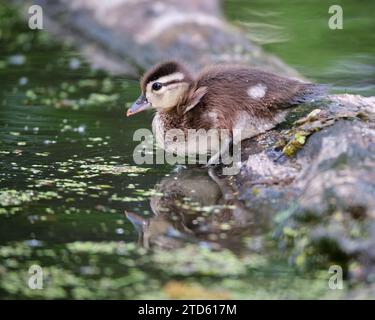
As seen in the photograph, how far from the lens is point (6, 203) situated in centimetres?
557

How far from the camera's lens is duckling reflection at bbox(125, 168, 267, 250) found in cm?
493

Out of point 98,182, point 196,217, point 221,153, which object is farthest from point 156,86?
point 196,217

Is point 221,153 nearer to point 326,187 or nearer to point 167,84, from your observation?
point 167,84

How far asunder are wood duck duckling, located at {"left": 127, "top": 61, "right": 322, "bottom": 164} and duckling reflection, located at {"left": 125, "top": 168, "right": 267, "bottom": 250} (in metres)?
0.49

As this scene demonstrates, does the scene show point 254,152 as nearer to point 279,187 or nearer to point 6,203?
point 279,187

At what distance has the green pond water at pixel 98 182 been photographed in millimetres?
4410

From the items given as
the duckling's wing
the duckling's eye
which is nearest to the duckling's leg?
the duckling's wing

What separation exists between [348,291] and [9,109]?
4.62 meters

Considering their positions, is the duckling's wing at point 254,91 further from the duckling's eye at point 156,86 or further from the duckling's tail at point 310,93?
the duckling's eye at point 156,86

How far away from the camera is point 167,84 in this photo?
6.52 meters

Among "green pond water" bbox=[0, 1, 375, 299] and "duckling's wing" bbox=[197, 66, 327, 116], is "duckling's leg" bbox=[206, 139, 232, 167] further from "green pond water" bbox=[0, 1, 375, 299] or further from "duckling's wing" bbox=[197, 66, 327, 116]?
"duckling's wing" bbox=[197, 66, 327, 116]
